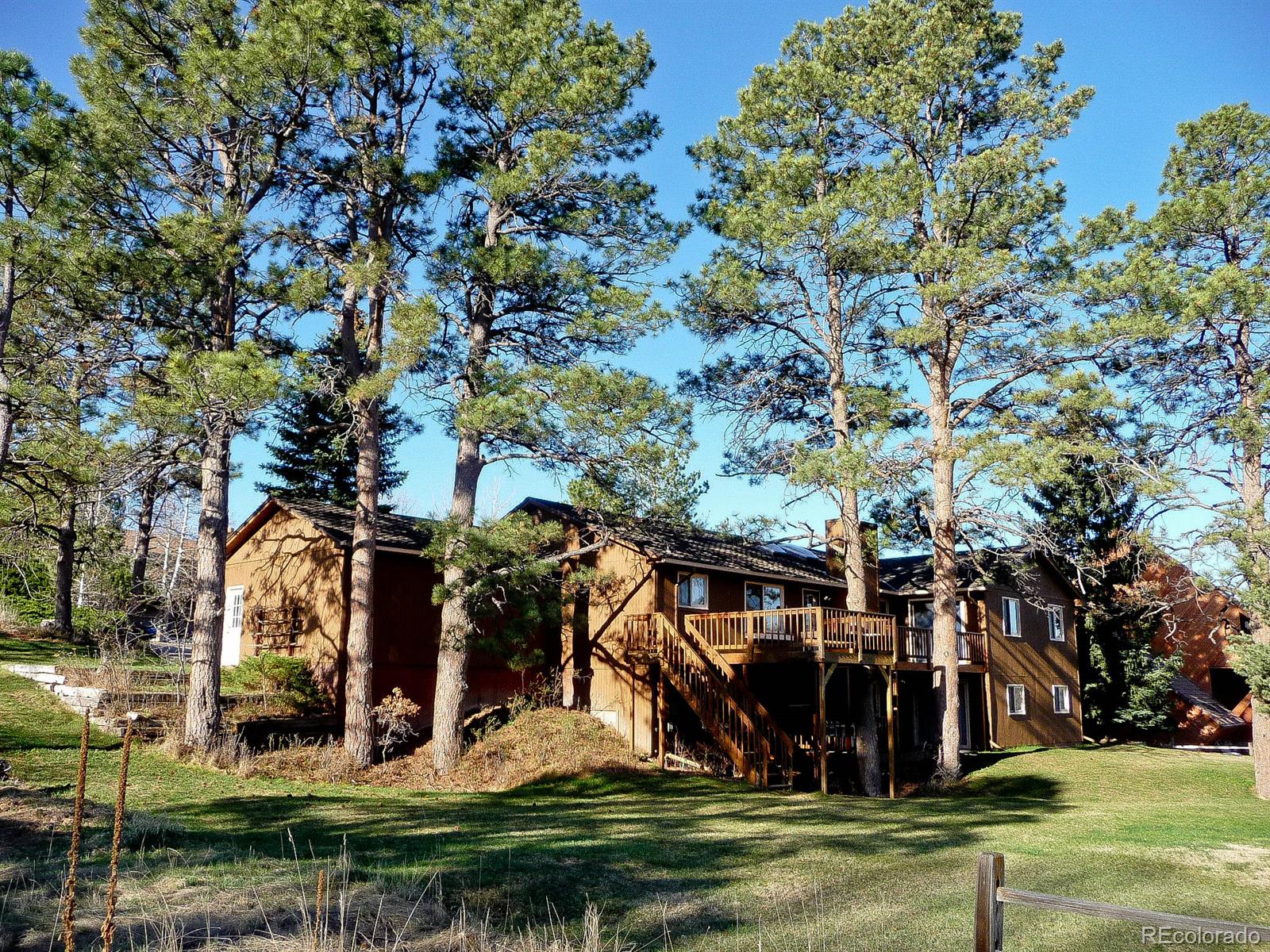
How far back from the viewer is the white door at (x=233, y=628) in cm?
2469

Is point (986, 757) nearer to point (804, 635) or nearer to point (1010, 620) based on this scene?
point (1010, 620)

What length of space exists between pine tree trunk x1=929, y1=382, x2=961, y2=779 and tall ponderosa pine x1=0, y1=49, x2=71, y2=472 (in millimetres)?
18827

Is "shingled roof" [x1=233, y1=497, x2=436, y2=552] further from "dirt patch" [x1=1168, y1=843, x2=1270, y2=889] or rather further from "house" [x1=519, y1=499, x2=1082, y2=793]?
→ "dirt patch" [x1=1168, y1=843, x2=1270, y2=889]

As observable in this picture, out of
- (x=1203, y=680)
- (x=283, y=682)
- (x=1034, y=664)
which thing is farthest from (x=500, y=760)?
(x=1203, y=680)

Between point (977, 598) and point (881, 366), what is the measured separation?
10037 millimetres

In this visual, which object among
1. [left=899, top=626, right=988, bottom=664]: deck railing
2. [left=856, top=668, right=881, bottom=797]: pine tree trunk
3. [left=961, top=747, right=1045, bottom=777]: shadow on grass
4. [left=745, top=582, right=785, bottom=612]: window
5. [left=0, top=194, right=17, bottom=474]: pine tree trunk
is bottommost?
[left=961, top=747, right=1045, bottom=777]: shadow on grass

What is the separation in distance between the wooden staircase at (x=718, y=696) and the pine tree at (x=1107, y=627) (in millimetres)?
16413

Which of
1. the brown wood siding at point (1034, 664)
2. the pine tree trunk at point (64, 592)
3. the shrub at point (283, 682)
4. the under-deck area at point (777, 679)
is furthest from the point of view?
the brown wood siding at point (1034, 664)

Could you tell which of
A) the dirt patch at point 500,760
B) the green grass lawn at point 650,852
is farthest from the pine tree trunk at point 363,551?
the green grass lawn at point 650,852

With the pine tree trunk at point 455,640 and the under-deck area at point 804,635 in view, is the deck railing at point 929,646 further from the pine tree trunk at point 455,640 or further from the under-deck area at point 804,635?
the pine tree trunk at point 455,640

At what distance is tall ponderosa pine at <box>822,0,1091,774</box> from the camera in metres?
21.3

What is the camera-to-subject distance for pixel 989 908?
5.38 meters

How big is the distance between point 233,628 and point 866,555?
1732cm
